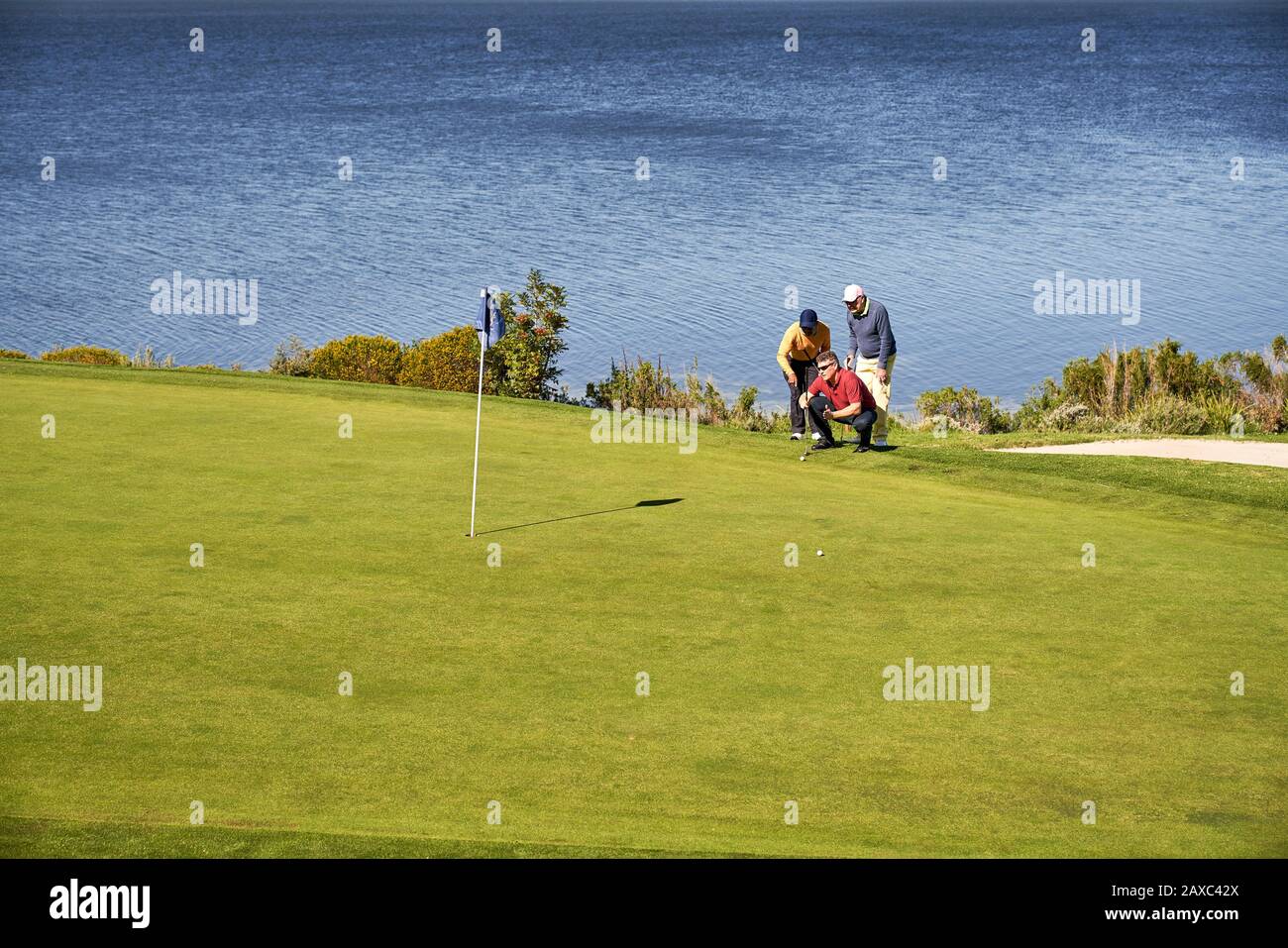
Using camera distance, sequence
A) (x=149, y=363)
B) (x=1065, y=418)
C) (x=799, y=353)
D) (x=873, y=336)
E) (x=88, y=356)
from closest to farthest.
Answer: (x=873, y=336) → (x=799, y=353) → (x=1065, y=418) → (x=149, y=363) → (x=88, y=356)

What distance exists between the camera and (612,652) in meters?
8.44

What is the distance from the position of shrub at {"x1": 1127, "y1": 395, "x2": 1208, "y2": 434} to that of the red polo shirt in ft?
22.0

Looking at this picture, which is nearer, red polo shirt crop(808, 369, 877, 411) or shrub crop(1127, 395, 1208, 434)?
red polo shirt crop(808, 369, 877, 411)

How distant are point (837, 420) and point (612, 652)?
707cm

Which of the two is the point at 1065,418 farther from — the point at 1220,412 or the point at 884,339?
the point at 884,339

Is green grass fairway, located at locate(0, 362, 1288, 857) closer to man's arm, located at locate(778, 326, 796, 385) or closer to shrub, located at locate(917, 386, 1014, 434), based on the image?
man's arm, located at locate(778, 326, 796, 385)

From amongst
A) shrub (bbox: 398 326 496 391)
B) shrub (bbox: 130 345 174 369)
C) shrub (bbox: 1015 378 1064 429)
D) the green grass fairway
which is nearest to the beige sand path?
the green grass fairway

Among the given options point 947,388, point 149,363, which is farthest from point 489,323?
point 149,363

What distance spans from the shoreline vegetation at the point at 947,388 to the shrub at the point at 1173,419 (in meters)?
0.02

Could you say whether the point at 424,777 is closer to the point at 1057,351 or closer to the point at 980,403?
the point at 980,403

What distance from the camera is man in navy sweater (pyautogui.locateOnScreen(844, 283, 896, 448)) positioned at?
51.6 ft

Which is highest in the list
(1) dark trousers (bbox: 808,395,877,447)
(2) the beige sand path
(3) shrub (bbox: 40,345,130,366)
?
(3) shrub (bbox: 40,345,130,366)
